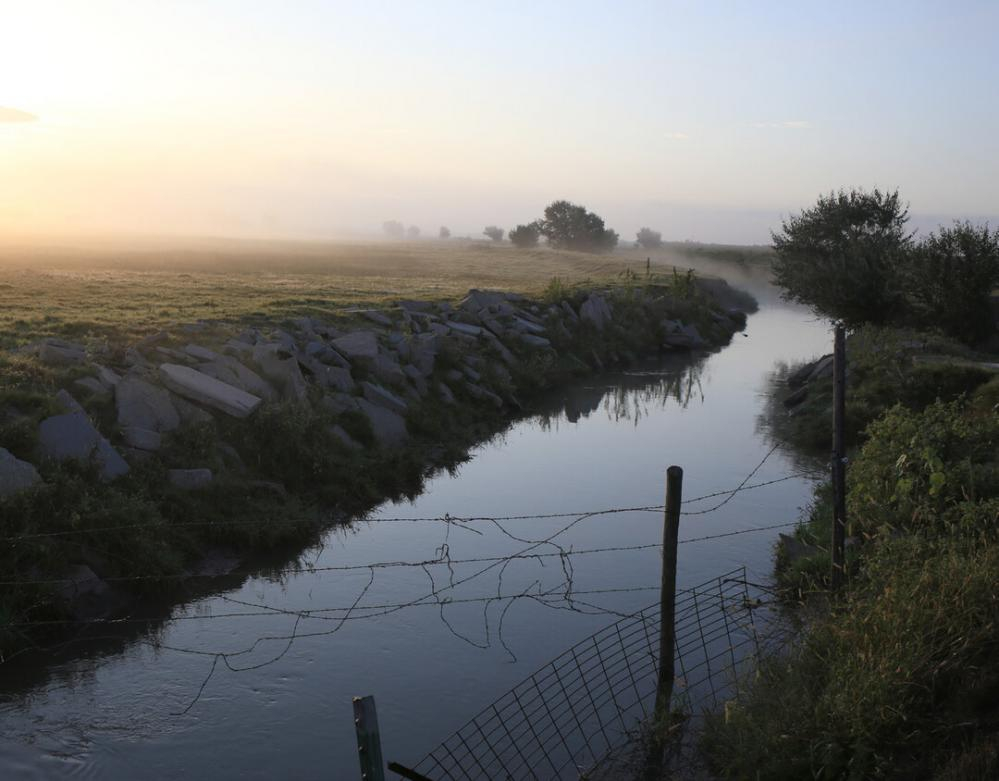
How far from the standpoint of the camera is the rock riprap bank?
1257cm

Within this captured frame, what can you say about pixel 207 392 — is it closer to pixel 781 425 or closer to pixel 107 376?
pixel 107 376

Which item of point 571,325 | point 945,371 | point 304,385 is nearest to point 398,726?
point 304,385

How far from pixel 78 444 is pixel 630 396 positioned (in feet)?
59.2

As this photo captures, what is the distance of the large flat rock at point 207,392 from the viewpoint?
1684 cm

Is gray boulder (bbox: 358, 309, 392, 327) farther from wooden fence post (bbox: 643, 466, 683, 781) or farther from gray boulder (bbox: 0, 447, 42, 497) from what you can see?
wooden fence post (bbox: 643, 466, 683, 781)

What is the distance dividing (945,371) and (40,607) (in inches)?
723

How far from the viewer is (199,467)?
1515 cm

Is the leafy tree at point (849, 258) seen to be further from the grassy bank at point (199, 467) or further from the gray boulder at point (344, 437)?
the gray boulder at point (344, 437)

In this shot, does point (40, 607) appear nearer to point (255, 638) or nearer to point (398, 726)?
point (255, 638)

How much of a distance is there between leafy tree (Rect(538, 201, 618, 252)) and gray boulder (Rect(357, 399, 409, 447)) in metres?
99.5

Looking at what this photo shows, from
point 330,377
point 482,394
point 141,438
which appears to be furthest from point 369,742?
point 482,394

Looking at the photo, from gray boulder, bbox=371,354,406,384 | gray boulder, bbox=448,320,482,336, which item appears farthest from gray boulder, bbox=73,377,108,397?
gray boulder, bbox=448,320,482,336

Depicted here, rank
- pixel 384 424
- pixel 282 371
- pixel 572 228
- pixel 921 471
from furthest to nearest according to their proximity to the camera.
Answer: pixel 572 228
pixel 384 424
pixel 282 371
pixel 921 471

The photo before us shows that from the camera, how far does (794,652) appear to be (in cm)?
866
